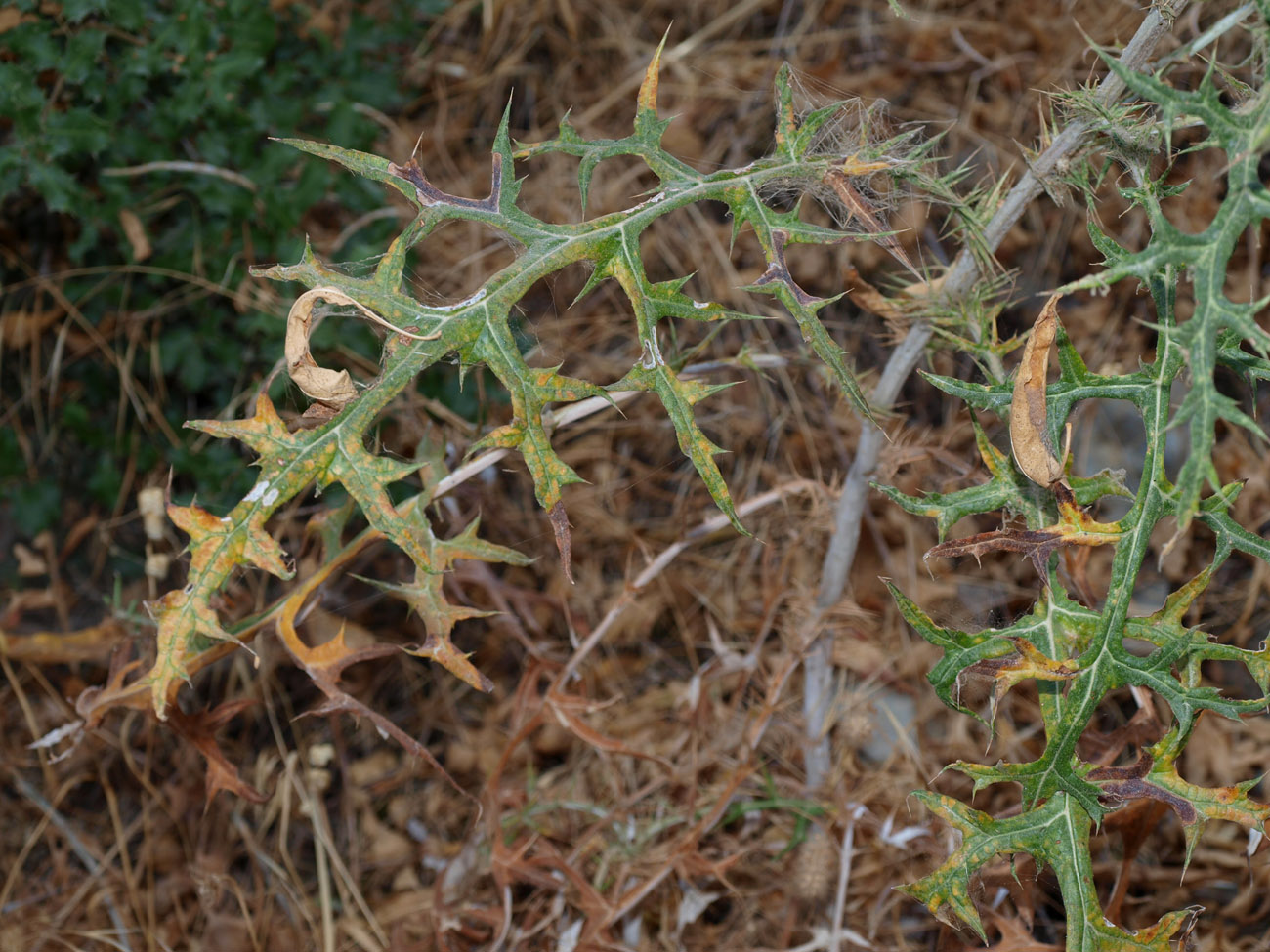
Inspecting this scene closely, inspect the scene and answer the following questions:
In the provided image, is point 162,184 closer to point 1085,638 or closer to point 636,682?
point 636,682

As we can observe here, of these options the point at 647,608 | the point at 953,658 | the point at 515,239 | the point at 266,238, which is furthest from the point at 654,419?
the point at 953,658

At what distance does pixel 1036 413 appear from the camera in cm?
124

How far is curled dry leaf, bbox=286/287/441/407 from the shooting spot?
4.17ft

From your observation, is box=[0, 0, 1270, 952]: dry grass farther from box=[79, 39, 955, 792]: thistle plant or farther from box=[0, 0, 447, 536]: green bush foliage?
box=[79, 39, 955, 792]: thistle plant

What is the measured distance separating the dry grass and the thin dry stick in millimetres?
62

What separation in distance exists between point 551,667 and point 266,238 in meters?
1.23

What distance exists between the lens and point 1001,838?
1248mm

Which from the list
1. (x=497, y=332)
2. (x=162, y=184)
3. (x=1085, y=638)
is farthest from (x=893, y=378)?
(x=162, y=184)

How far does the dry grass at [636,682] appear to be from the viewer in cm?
195

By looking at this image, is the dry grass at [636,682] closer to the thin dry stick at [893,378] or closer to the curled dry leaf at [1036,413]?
the thin dry stick at [893,378]

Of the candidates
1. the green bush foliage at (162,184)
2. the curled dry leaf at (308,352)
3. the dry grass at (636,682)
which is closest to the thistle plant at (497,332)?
the curled dry leaf at (308,352)

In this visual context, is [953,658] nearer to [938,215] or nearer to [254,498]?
[254,498]

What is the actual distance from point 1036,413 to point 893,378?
39 cm

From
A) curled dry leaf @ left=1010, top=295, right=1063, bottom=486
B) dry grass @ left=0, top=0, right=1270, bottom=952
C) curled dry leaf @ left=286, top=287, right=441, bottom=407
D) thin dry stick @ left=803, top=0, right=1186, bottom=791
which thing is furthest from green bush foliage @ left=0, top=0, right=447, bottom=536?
curled dry leaf @ left=1010, top=295, right=1063, bottom=486
